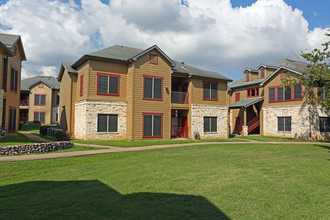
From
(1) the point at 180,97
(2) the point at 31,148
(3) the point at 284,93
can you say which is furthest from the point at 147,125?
(3) the point at 284,93

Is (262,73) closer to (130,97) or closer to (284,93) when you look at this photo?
(284,93)

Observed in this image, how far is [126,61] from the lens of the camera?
21125 mm

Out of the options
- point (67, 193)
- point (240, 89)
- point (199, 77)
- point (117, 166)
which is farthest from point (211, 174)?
point (240, 89)

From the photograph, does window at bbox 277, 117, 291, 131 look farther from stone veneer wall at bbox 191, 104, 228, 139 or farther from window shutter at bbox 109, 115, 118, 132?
window shutter at bbox 109, 115, 118, 132

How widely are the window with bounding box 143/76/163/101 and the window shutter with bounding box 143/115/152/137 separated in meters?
1.75

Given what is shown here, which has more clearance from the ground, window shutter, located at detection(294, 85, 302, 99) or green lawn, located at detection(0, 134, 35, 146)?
window shutter, located at detection(294, 85, 302, 99)

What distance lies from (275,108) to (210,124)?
975cm

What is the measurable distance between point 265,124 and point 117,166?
25.3m

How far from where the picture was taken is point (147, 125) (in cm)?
2159

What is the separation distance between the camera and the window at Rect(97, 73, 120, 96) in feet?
66.8

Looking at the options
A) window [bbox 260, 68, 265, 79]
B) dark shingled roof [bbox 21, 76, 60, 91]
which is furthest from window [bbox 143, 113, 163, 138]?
dark shingled roof [bbox 21, 76, 60, 91]

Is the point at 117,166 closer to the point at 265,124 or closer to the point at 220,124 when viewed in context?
the point at 220,124

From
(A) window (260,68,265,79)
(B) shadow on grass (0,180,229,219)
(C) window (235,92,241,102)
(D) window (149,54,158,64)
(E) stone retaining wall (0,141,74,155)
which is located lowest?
(B) shadow on grass (0,180,229,219)

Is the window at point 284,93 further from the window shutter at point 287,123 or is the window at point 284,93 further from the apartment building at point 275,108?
the window shutter at point 287,123
